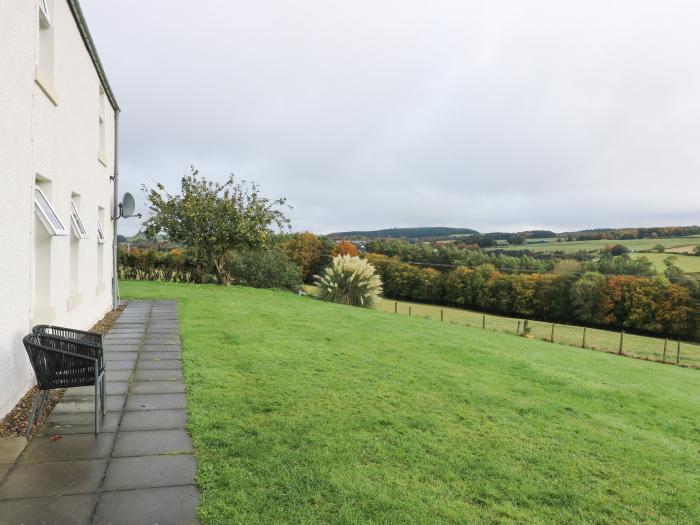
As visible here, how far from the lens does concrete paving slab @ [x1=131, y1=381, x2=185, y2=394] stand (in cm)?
438

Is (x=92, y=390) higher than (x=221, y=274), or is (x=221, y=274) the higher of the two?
(x=221, y=274)

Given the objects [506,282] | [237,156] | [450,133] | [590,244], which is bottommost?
[506,282]

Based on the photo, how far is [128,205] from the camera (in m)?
9.62

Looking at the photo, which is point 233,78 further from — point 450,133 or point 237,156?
point 450,133

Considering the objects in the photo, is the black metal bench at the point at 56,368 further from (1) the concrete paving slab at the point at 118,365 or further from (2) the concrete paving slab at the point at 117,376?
(1) the concrete paving slab at the point at 118,365

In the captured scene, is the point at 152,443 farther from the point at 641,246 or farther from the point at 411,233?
the point at 411,233

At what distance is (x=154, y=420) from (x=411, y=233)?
69.4m

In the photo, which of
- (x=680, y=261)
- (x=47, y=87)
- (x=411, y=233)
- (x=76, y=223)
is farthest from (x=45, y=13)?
(x=411, y=233)

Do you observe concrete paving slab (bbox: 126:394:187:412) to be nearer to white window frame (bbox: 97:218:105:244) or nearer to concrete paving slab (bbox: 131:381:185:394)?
concrete paving slab (bbox: 131:381:185:394)

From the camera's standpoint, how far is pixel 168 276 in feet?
62.1

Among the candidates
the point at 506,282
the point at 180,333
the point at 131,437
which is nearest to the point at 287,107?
the point at 180,333

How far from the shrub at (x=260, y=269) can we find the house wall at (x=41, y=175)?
11216 mm

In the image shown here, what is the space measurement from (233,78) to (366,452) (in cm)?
1559

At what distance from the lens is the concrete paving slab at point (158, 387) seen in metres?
4.38
